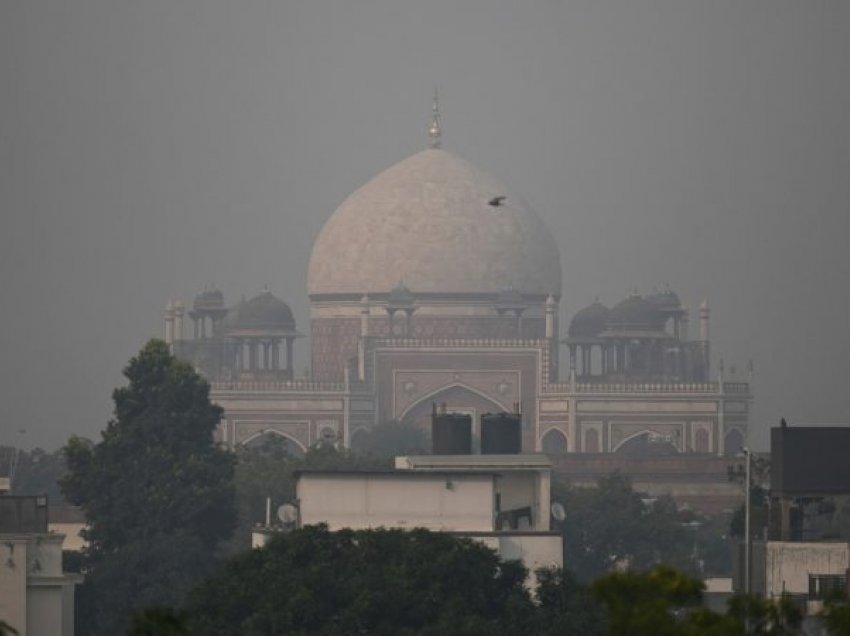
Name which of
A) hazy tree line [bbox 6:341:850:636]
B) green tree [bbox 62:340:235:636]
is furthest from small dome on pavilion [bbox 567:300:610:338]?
green tree [bbox 62:340:235:636]

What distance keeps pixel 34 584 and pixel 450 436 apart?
10430 millimetres

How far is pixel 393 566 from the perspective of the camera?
39656 millimetres

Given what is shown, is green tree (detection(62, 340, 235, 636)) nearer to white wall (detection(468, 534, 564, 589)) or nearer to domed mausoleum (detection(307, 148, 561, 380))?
white wall (detection(468, 534, 564, 589))

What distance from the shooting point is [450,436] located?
53438 mm

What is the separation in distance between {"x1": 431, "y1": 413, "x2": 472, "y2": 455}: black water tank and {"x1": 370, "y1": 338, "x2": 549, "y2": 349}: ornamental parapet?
2169 inches

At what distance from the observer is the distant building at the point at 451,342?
4198 inches

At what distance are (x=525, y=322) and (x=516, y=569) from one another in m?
74.6

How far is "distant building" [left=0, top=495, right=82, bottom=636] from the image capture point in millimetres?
43531

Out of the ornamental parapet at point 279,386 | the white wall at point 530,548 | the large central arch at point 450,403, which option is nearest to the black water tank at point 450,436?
the white wall at point 530,548

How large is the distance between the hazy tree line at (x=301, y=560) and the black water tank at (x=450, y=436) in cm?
280

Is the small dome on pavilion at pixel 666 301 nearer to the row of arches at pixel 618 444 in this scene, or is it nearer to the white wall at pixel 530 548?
the row of arches at pixel 618 444

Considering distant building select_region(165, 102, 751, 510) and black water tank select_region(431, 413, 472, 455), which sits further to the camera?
distant building select_region(165, 102, 751, 510)

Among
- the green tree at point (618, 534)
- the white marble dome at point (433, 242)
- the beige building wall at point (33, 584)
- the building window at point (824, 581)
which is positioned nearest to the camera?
the building window at point (824, 581)

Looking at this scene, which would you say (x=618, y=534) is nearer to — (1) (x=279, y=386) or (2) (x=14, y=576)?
(2) (x=14, y=576)
